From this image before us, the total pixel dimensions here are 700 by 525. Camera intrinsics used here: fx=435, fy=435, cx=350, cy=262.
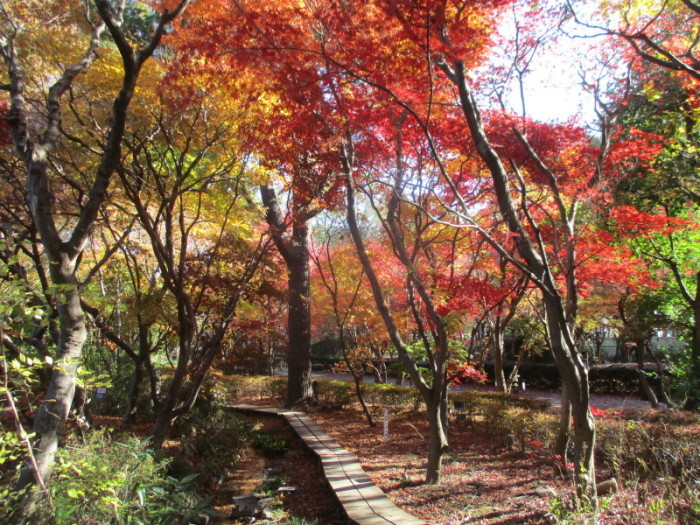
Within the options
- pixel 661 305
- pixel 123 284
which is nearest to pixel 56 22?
pixel 123 284

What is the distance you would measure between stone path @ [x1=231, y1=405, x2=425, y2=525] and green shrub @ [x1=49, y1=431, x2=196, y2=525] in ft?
5.25

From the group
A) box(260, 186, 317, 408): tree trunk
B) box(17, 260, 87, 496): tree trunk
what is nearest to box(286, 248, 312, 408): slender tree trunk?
box(260, 186, 317, 408): tree trunk

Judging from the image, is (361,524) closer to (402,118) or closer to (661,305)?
(402,118)

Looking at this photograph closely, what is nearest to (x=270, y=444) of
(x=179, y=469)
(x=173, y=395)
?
(x=179, y=469)

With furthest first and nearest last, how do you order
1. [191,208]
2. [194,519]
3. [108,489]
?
[191,208], [194,519], [108,489]

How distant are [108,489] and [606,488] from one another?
13.2 ft

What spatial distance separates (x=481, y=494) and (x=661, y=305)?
710 cm

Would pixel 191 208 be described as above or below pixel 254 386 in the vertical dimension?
above

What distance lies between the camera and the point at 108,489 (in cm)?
254

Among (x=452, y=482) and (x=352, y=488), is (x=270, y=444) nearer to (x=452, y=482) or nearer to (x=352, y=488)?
(x=352, y=488)

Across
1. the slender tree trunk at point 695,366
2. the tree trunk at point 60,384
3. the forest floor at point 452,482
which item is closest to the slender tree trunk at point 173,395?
the forest floor at point 452,482

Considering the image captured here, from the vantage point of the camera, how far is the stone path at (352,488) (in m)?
3.98

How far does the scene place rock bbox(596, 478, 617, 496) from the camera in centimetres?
378

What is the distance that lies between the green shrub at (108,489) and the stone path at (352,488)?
5.25 feet
